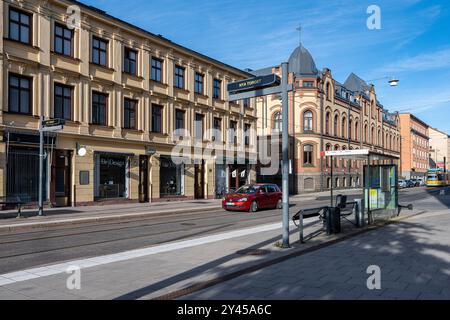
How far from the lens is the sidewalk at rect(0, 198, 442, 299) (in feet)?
19.9

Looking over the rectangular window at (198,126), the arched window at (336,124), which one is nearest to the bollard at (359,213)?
the rectangular window at (198,126)

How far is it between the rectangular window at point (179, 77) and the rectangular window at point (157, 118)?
2.42m

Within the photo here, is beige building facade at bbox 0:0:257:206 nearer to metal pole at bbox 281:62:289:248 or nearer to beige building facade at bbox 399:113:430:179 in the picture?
metal pole at bbox 281:62:289:248

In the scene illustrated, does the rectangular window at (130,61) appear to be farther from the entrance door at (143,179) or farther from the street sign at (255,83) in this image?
the street sign at (255,83)

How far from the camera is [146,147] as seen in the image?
89.1ft

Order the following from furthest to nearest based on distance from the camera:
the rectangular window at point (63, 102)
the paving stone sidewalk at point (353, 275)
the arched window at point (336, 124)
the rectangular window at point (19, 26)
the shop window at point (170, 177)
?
the arched window at point (336, 124), the shop window at point (170, 177), the rectangular window at point (63, 102), the rectangular window at point (19, 26), the paving stone sidewalk at point (353, 275)

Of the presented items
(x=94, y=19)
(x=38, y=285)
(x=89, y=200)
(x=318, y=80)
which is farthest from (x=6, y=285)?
(x=318, y=80)

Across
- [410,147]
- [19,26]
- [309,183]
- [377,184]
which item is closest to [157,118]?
[19,26]

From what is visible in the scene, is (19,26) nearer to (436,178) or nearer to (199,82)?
(199,82)

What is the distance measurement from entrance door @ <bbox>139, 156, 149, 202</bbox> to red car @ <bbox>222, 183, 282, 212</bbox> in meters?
6.47

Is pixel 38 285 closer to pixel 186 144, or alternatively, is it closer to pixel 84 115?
pixel 84 115

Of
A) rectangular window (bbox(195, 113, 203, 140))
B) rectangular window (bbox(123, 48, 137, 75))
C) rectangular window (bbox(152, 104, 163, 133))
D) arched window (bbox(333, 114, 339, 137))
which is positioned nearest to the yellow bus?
arched window (bbox(333, 114, 339, 137))

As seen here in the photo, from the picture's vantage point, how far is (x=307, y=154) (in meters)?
49.4

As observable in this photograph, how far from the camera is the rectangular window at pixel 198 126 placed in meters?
31.5
